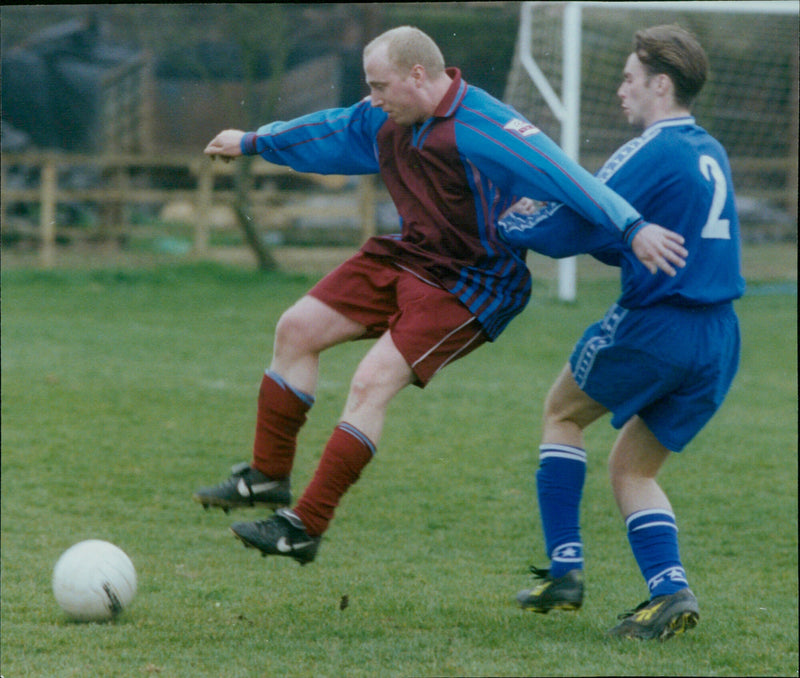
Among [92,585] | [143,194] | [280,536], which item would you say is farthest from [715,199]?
[143,194]

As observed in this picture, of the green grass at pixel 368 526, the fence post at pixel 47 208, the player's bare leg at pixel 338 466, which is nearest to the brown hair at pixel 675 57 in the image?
the player's bare leg at pixel 338 466

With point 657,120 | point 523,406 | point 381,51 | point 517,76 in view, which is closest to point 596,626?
point 657,120

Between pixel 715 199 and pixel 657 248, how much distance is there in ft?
1.22

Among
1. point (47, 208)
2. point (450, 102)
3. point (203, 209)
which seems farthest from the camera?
point (47, 208)

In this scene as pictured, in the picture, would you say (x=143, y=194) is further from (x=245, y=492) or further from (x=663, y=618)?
(x=663, y=618)

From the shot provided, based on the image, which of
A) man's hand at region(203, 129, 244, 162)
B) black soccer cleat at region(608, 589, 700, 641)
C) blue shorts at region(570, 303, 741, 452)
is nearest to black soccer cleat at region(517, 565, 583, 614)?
black soccer cleat at region(608, 589, 700, 641)

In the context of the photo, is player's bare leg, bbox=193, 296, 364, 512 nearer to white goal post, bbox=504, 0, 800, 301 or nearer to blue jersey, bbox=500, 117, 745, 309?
blue jersey, bbox=500, 117, 745, 309

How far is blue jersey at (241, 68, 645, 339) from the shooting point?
11.6ft

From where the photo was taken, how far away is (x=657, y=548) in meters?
3.69

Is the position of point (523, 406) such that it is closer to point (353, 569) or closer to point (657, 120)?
point (353, 569)

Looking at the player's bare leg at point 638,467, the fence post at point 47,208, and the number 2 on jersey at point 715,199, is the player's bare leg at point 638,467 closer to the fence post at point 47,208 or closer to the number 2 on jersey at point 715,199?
the number 2 on jersey at point 715,199

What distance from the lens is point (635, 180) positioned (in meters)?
3.50

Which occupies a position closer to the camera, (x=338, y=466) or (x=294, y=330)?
(x=338, y=466)

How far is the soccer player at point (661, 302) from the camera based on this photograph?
348cm
